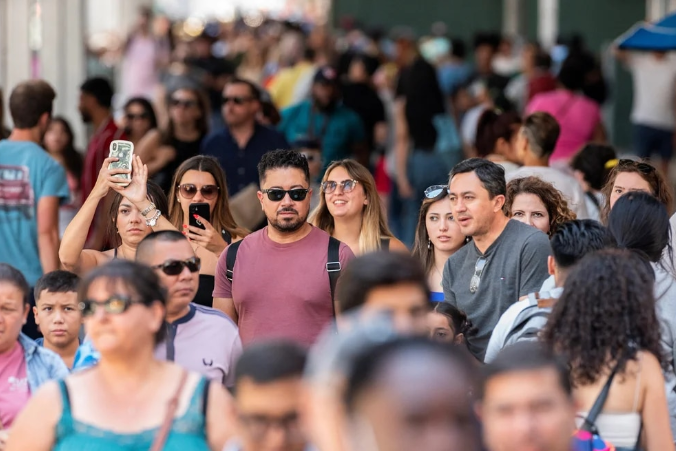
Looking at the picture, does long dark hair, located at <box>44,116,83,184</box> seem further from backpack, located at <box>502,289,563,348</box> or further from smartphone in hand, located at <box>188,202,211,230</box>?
backpack, located at <box>502,289,563,348</box>

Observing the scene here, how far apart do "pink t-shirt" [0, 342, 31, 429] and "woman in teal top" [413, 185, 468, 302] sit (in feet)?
7.93

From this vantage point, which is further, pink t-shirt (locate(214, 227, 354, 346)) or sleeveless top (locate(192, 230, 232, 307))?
sleeveless top (locate(192, 230, 232, 307))

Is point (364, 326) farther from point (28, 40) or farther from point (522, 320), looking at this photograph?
point (28, 40)

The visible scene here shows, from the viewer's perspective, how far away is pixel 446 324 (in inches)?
238

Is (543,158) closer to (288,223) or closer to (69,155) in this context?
(288,223)

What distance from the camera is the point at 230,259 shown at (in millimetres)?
6746

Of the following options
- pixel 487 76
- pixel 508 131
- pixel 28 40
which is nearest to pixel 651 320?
pixel 508 131

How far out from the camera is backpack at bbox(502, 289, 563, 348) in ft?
17.9

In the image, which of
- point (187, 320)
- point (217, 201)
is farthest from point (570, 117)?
point (187, 320)

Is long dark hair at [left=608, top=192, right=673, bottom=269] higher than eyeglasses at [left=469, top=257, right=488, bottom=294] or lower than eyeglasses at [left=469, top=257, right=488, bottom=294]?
higher

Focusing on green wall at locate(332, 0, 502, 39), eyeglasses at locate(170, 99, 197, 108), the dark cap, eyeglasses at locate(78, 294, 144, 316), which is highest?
green wall at locate(332, 0, 502, 39)

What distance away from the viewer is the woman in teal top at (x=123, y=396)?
4.24 meters

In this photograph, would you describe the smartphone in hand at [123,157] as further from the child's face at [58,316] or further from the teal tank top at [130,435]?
the teal tank top at [130,435]

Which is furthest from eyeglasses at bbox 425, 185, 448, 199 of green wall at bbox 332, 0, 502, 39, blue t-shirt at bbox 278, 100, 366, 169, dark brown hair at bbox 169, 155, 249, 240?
green wall at bbox 332, 0, 502, 39
